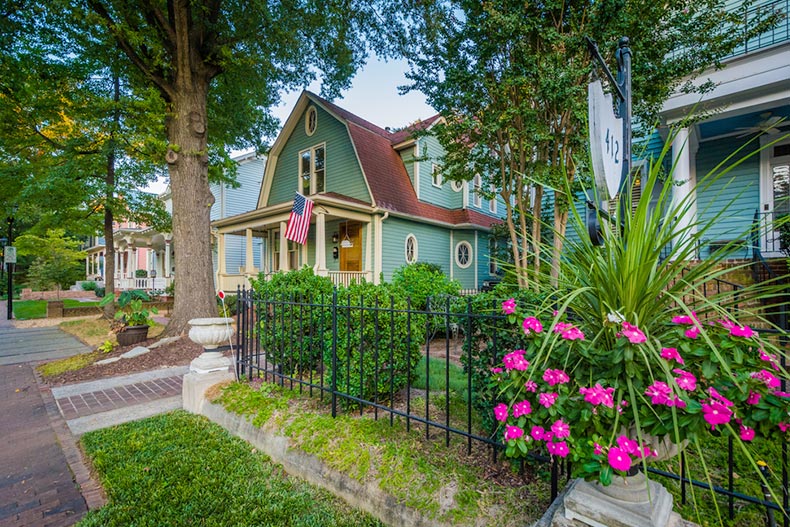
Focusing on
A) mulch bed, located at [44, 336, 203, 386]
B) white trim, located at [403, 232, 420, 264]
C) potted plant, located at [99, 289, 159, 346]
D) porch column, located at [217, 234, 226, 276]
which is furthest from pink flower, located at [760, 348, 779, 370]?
porch column, located at [217, 234, 226, 276]

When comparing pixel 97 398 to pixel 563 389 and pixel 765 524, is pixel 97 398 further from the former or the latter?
pixel 765 524

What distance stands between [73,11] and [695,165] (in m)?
12.9

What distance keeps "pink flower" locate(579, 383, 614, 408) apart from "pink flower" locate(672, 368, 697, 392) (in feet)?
0.72

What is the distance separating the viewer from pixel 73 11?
268 inches

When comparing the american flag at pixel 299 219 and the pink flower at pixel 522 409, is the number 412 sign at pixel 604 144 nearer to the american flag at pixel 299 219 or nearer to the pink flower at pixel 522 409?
the pink flower at pixel 522 409

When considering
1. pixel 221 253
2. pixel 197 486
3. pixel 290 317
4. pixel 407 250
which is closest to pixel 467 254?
pixel 407 250

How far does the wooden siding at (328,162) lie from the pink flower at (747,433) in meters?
10.6

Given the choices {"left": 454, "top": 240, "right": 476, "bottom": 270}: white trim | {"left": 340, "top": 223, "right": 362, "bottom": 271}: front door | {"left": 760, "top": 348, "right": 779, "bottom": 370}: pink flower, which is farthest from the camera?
{"left": 454, "top": 240, "right": 476, "bottom": 270}: white trim

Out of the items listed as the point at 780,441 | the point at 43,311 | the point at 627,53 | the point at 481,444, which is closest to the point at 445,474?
the point at 481,444

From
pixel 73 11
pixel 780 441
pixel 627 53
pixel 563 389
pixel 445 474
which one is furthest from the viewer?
pixel 73 11

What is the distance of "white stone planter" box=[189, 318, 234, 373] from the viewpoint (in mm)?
3812

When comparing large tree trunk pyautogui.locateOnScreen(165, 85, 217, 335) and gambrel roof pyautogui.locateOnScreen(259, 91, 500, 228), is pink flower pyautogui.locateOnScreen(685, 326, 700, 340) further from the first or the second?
gambrel roof pyautogui.locateOnScreen(259, 91, 500, 228)

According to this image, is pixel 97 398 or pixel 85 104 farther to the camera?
pixel 85 104

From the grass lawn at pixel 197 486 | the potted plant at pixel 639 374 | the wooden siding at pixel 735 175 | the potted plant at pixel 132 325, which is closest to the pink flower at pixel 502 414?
the potted plant at pixel 639 374
